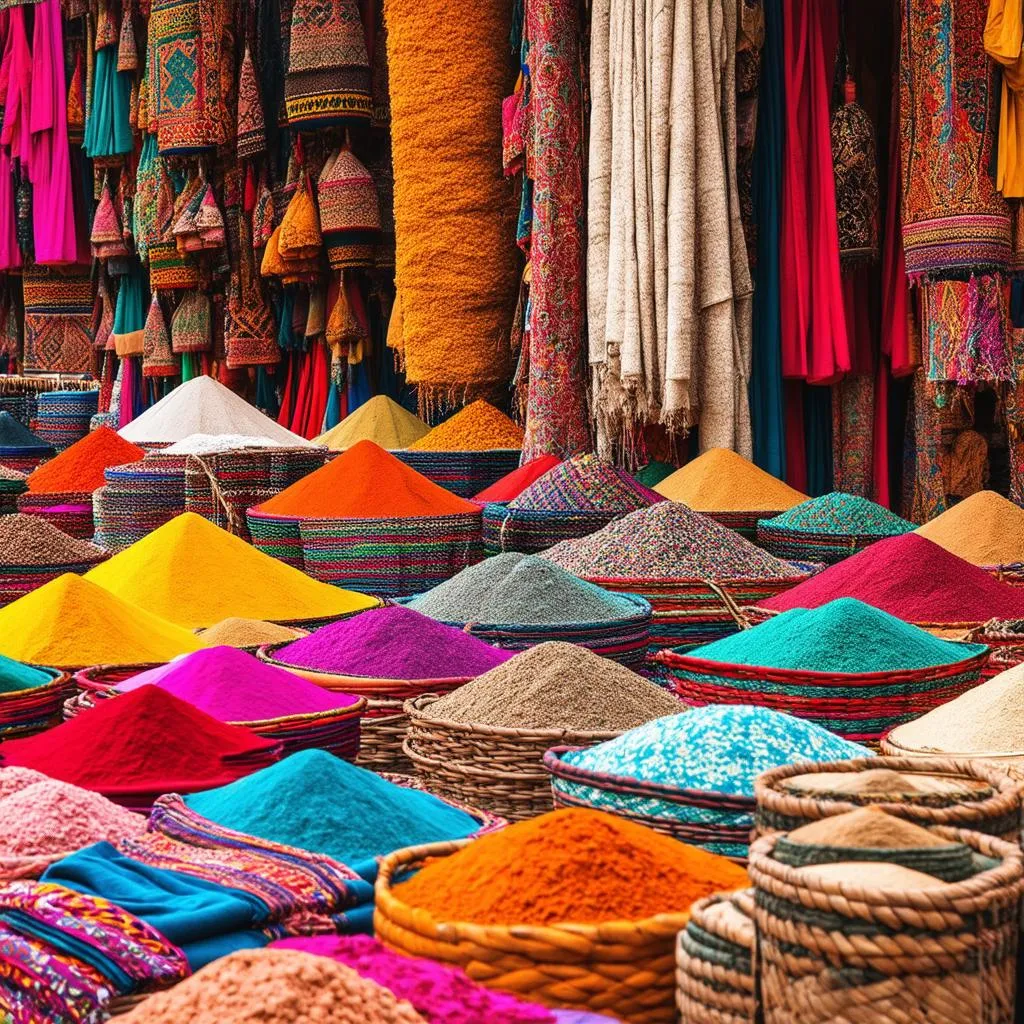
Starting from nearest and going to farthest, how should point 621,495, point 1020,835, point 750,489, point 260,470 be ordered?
point 1020,835 → point 621,495 → point 750,489 → point 260,470

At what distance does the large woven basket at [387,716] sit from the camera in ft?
5.25

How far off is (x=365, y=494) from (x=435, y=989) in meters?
1.83

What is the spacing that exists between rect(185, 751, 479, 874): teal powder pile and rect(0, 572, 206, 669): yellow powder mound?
2.08 ft

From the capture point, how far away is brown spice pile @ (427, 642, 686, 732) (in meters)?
1.40

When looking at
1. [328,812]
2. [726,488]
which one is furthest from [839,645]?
[726,488]

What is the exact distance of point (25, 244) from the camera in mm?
6270

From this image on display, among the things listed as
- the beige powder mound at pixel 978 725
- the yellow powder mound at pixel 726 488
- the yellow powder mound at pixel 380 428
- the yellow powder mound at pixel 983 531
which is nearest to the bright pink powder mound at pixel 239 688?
the beige powder mound at pixel 978 725

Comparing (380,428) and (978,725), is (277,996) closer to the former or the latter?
(978,725)

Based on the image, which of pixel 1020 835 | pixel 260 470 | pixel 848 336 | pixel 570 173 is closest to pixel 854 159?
pixel 848 336

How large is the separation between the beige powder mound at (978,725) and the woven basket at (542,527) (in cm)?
119

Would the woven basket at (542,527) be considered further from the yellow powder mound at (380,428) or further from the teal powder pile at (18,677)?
the yellow powder mound at (380,428)

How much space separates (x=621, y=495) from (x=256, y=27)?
9.68 ft

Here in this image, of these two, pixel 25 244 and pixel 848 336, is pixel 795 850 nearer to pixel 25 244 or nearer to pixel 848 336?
pixel 848 336

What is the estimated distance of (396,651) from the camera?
5.59ft
